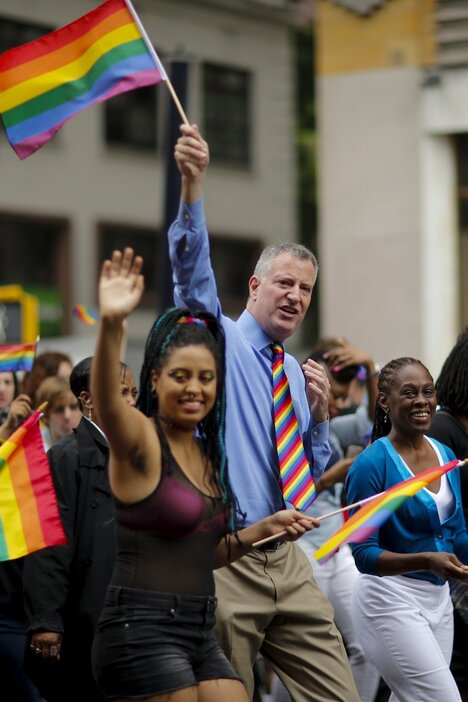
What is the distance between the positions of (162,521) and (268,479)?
1.23 m

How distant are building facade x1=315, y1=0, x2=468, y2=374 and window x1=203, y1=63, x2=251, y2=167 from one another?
557 inches

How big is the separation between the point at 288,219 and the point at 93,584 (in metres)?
26.7

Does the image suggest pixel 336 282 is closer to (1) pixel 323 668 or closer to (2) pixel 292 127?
(1) pixel 323 668

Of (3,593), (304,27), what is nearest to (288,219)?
(304,27)

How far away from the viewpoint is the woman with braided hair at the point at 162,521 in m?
4.66

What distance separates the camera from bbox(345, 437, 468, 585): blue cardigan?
20.4 feet

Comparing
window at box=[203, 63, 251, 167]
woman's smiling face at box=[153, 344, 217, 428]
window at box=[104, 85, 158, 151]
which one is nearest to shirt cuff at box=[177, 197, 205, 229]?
woman's smiling face at box=[153, 344, 217, 428]

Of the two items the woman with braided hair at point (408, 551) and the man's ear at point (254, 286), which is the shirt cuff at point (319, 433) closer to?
the woman with braided hair at point (408, 551)

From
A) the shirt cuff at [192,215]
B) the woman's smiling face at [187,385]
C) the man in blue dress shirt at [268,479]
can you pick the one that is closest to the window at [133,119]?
the man in blue dress shirt at [268,479]

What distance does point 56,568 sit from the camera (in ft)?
20.7

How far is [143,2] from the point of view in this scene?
29.4 m

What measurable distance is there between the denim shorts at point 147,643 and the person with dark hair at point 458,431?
2.35 meters

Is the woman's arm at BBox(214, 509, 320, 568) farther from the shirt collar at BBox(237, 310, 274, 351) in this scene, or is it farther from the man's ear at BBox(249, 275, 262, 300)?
the man's ear at BBox(249, 275, 262, 300)

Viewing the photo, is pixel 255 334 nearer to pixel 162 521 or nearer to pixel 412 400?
pixel 412 400
